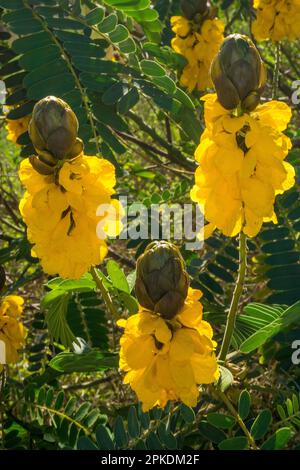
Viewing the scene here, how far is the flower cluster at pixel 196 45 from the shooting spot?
6.37 ft

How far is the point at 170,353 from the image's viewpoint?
95cm

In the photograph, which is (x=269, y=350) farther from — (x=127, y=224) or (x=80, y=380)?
(x=80, y=380)

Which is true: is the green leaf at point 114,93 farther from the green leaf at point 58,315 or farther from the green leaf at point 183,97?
the green leaf at point 58,315

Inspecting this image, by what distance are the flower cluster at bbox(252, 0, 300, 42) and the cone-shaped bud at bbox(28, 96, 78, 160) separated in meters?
1.05

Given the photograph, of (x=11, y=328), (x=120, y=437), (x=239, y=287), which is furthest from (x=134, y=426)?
(x=11, y=328)

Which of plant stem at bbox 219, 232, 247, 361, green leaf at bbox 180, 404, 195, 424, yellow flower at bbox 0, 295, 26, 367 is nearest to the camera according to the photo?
plant stem at bbox 219, 232, 247, 361

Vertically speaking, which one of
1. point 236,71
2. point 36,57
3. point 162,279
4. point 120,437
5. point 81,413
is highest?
point 236,71

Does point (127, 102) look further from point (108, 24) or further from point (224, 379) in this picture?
point (224, 379)

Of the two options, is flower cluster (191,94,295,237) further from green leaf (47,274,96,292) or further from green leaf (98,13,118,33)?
green leaf (98,13,118,33)

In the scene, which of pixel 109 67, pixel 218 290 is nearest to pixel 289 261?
pixel 218 290

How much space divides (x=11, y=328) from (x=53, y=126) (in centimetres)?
78

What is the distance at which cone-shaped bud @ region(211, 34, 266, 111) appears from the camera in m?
0.92

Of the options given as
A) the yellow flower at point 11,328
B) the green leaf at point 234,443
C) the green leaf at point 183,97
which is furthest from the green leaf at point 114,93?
the green leaf at point 234,443

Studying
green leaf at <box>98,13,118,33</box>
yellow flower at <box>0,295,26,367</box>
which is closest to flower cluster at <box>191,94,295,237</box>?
green leaf at <box>98,13,118,33</box>
